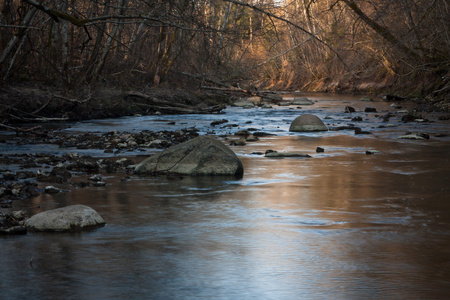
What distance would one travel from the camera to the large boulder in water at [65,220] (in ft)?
18.8

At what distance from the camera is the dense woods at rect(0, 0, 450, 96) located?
33.2 ft

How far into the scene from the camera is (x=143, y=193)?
7.63 metres

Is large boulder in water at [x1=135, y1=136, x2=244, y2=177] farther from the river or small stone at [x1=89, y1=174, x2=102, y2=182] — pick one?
small stone at [x1=89, y1=174, x2=102, y2=182]

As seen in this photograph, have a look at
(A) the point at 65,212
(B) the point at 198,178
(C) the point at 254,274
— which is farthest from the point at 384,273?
(B) the point at 198,178

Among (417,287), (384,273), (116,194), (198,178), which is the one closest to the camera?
(417,287)

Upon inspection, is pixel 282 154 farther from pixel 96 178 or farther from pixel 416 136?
pixel 416 136

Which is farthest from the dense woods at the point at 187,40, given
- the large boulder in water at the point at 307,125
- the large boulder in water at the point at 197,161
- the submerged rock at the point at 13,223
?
the submerged rock at the point at 13,223

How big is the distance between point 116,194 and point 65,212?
64.6 inches

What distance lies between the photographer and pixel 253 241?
552 cm

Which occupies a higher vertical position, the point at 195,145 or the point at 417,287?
the point at 195,145

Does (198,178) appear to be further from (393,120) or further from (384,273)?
(393,120)

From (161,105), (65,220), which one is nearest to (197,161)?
(65,220)

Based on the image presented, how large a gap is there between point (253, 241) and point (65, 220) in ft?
5.67

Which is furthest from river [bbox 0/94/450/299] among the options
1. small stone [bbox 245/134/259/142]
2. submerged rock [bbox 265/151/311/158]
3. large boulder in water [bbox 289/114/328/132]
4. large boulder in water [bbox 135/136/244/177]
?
large boulder in water [bbox 289/114/328/132]
